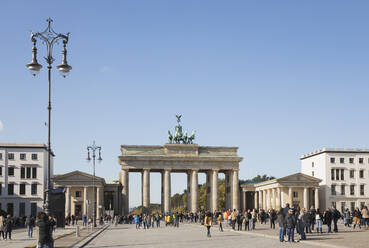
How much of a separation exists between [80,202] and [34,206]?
8.21 meters

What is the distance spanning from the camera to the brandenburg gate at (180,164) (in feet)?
340

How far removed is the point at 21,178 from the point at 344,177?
196 feet

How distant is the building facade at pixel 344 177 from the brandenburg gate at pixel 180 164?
54.0 ft

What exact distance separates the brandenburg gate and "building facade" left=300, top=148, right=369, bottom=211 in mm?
16453

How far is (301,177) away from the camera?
10350 centimetres

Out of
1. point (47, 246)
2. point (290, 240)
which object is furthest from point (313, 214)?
point (47, 246)

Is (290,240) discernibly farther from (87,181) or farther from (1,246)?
(87,181)

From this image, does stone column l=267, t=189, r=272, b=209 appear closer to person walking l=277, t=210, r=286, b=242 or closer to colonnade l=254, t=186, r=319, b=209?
colonnade l=254, t=186, r=319, b=209

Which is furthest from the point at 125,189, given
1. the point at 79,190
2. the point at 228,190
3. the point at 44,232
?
the point at 44,232

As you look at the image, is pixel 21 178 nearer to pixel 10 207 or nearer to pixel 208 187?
pixel 10 207

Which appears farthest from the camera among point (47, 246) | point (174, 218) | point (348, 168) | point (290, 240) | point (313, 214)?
point (348, 168)

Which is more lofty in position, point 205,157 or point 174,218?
point 205,157

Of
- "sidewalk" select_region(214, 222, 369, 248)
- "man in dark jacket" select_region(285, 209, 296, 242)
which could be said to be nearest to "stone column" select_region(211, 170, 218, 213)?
"sidewalk" select_region(214, 222, 369, 248)

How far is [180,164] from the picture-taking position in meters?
105
